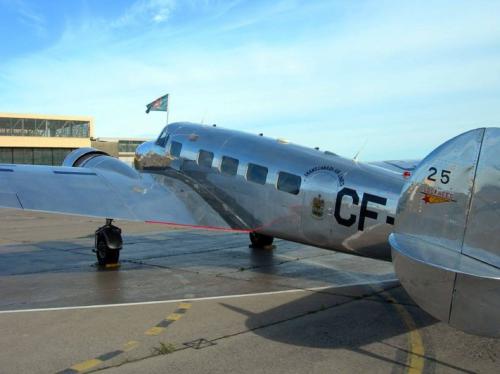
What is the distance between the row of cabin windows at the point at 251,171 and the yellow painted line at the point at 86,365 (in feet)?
16.7

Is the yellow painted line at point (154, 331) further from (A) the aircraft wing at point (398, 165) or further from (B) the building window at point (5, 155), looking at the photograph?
(B) the building window at point (5, 155)

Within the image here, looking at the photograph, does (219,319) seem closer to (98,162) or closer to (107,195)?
(107,195)

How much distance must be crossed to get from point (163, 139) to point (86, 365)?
8.44 meters

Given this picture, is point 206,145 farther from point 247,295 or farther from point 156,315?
point 156,315

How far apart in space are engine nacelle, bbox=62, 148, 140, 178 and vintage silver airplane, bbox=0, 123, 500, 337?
0.12 ft

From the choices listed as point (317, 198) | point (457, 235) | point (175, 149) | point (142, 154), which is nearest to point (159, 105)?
point (142, 154)

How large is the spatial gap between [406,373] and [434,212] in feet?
5.88

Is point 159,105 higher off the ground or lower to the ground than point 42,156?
higher

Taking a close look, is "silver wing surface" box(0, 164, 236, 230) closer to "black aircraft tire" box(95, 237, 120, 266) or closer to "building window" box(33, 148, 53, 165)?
"black aircraft tire" box(95, 237, 120, 266)

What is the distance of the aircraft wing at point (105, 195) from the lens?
10141 millimetres

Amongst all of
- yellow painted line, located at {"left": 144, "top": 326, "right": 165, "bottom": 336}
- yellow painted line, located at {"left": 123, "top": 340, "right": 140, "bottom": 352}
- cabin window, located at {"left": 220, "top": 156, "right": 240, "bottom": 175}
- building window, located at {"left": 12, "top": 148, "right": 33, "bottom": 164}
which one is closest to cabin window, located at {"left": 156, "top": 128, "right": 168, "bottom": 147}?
cabin window, located at {"left": 220, "top": 156, "right": 240, "bottom": 175}

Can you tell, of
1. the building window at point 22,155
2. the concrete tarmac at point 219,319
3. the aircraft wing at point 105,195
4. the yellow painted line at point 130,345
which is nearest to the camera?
the concrete tarmac at point 219,319

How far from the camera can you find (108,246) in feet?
38.9

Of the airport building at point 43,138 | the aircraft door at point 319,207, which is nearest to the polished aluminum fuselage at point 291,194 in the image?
the aircraft door at point 319,207
